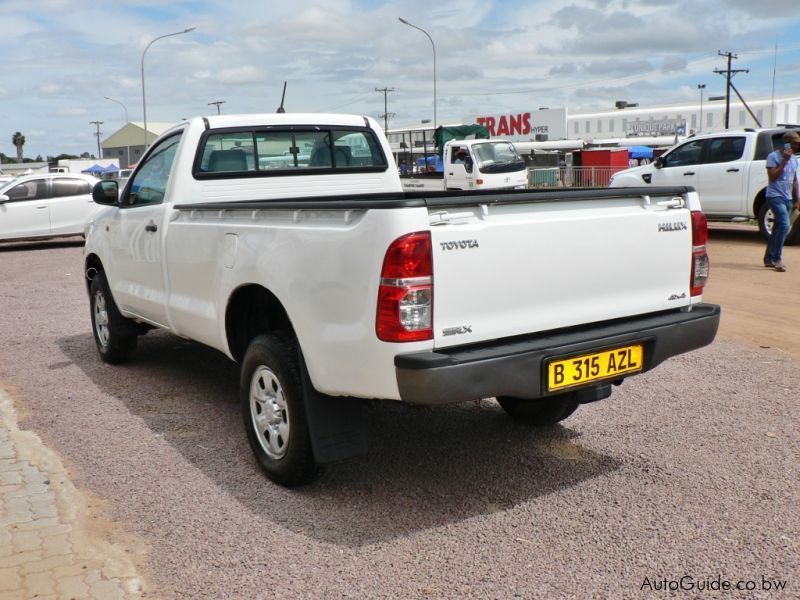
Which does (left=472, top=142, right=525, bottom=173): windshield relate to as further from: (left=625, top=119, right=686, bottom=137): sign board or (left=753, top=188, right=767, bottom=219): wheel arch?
(left=625, top=119, right=686, bottom=137): sign board

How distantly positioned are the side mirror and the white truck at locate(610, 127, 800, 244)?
31.5 ft

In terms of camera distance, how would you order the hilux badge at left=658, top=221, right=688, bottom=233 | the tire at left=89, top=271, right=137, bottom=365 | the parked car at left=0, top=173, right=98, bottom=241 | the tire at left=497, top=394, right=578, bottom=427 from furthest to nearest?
the parked car at left=0, top=173, right=98, bottom=241
the tire at left=89, top=271, right=137, bottom=365
the tire at left=497, top=394, right=578, bottom=427
the hilux badge at left=658, top=221, right=688, bottom=233

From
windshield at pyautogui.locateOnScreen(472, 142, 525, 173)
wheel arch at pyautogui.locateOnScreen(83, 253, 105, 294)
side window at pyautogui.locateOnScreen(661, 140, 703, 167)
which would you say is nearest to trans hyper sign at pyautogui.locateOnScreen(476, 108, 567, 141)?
windshield at pyautogui.locateOnScreen(472, 142, 525, 173)

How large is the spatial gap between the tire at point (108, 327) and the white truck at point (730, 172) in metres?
9.43

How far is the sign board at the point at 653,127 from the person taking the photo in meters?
70.5

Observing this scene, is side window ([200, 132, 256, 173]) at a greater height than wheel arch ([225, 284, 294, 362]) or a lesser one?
greater

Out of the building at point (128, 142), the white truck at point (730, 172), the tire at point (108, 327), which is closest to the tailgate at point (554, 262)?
the tire at point (108, 327)

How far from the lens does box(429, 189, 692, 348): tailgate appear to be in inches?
135

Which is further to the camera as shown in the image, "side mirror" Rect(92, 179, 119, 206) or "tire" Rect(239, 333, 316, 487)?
"side mirror" Rect(92, 179, 119, 206)

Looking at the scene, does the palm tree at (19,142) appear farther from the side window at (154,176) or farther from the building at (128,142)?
the side window at (154,176)

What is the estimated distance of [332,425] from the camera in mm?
3850

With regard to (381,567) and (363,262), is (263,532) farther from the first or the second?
(363,262)

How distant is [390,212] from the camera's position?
3322 mm

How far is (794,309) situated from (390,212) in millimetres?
6689
